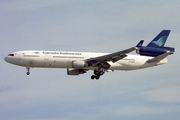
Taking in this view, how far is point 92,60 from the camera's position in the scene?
74875 millimetres

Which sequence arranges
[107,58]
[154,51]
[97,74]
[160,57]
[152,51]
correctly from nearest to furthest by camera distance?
[107,58], [97,74], [160,57], [152,51], [154,51]

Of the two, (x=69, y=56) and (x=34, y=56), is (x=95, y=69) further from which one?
(x=34, y=56)

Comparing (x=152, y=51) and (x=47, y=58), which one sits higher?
(x=152, y=51)

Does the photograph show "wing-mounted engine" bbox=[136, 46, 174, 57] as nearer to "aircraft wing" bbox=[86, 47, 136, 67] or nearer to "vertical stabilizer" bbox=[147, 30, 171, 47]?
"vertical stabilizer" bbox=[147, 30, 171, 47]

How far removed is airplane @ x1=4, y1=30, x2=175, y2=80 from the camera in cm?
7475

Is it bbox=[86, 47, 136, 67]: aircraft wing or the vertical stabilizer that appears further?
the vertical stabilizer

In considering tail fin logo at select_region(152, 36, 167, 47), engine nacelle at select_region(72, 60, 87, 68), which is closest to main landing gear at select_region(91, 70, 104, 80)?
engine nacelle at select_region(72, 60, 87, 68)

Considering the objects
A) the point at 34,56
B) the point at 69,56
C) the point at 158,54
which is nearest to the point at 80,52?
the point at 69,56

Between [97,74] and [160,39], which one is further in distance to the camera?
[160,39]

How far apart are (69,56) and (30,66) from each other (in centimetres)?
719

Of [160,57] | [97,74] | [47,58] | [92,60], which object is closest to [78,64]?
[92,60]

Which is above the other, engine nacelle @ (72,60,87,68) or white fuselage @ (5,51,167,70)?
white fuselage @ (5,51,167,70)

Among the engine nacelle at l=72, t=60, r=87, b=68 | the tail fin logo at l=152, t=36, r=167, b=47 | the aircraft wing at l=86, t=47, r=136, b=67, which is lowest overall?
the engine nacelle at l=72, t=60, r=87, b=68

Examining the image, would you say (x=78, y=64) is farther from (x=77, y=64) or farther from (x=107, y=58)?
(x=107, y=58)
